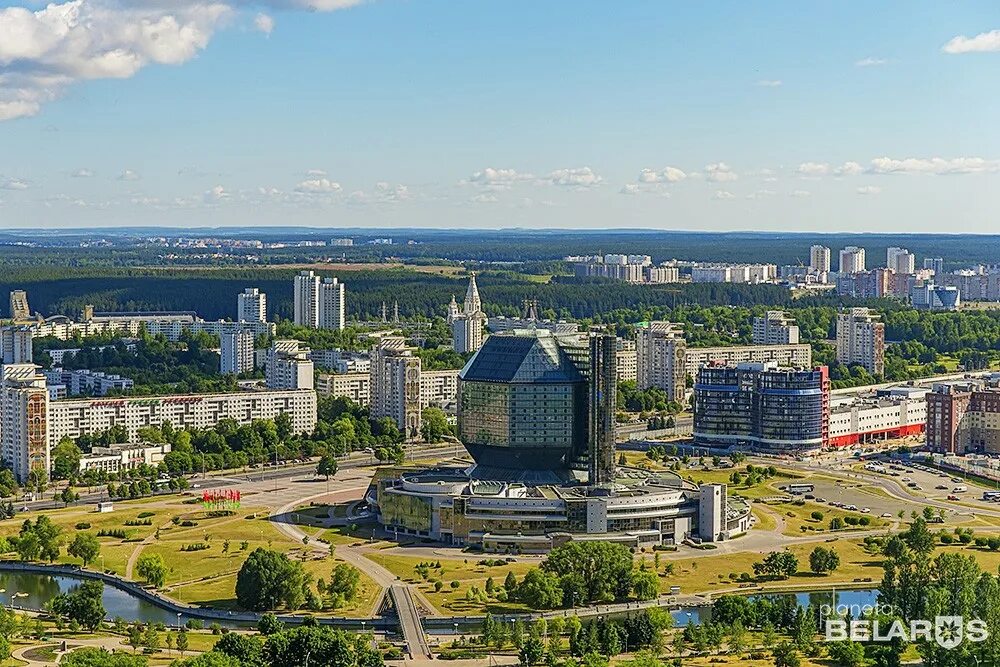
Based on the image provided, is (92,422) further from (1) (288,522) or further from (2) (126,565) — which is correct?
(2) (126,565)

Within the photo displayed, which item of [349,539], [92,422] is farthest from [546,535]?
[92,422]

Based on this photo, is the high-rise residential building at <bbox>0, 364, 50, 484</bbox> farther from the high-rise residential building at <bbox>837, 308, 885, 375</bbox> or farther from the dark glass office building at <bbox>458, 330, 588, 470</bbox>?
the high-rise residential building at <bbox>837, 308, 885, 375</bbox>

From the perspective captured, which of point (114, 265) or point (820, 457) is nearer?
point (820, 457)

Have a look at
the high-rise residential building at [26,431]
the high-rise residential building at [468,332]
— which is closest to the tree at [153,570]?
the high-rise residential building at [26,431]

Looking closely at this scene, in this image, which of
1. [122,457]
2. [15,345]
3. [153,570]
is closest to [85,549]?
[153,570]

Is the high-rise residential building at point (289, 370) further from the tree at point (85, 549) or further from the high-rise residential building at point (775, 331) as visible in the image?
the high-rise residential building at point (775, 331)

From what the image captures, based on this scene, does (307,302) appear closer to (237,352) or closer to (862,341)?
(237,352)
